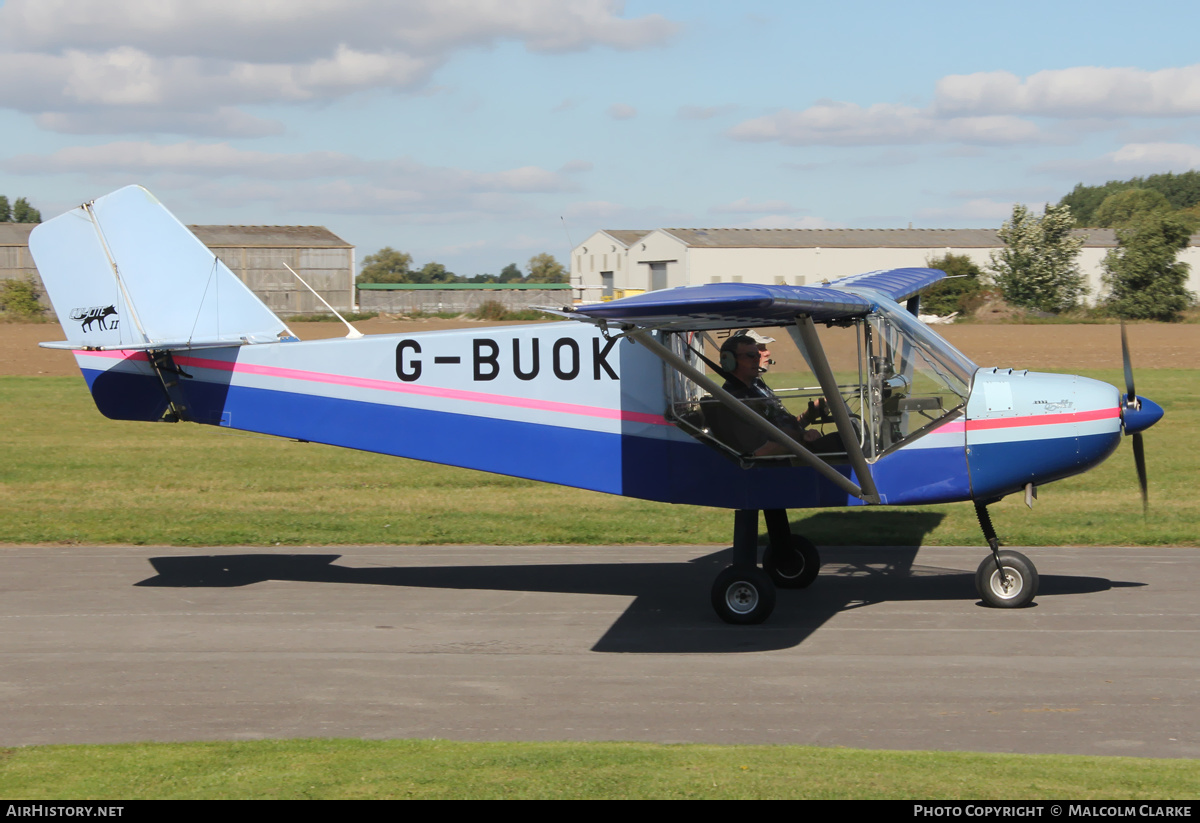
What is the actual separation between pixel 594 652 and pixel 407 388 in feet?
10.2

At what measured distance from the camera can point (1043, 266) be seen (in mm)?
69000

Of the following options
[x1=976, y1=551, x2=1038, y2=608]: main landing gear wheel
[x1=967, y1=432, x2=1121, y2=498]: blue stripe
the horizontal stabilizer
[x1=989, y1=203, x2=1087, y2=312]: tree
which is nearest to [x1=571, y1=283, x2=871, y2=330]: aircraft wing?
[x1=967, y1=432, x2=1121, y2=498]: blue stripe

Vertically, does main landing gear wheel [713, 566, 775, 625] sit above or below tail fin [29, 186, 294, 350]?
below

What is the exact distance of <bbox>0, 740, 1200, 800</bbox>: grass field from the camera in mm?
4938

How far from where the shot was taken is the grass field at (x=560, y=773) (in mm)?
4938

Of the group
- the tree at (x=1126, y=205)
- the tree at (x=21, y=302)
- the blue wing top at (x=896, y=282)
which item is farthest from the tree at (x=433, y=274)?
the blue wing top at (x=896, y=282)

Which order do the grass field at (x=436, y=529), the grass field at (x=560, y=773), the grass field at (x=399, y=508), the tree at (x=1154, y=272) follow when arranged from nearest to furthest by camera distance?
1. the grass field at (x=560, y=773)
2. the grass field at (x=436, y=529)
3. the grass field at (x=399, y=508)
4. the tree at (x=1154, y=272)

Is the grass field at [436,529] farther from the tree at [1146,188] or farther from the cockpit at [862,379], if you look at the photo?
the tree at [1146,188]

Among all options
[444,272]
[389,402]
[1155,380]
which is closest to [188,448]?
[389,402]

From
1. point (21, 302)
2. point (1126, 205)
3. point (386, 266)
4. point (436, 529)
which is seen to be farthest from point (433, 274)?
point (436, 529)

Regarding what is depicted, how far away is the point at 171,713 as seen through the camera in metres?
6.69

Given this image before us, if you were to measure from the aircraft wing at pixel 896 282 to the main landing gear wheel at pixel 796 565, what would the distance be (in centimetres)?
245

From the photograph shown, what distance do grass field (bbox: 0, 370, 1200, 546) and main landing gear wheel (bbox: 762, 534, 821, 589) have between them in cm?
199

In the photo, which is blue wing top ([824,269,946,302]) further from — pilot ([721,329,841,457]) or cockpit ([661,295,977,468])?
pilot ([721,329,841,457])
